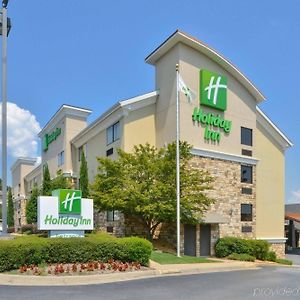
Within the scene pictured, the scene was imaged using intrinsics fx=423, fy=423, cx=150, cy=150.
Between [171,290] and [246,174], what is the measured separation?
21.0 metres

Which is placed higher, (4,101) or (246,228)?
(4,101)

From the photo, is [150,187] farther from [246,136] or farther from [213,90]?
[246,136]

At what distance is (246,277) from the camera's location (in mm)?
15844

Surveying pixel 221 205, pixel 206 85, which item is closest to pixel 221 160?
pixel 221 205

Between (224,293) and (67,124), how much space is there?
3005 cm

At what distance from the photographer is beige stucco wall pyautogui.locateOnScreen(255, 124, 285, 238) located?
3316 cm

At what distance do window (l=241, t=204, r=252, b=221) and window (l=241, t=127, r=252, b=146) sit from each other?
471 centimetres

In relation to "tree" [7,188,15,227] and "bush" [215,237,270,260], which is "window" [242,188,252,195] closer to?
"bush" [215,237,270,260]

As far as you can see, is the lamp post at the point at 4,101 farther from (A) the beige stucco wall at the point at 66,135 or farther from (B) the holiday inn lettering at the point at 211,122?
(A) the beige stucco wall at the point at 66,135

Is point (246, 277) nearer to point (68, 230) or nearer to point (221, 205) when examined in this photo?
point (68, 230)

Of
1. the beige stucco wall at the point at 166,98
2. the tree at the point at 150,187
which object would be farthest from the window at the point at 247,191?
the beige stucco wall at the point at 166,98

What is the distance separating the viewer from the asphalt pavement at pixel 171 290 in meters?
10.9

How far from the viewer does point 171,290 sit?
1208cm

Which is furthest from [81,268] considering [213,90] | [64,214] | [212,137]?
[213,90]
